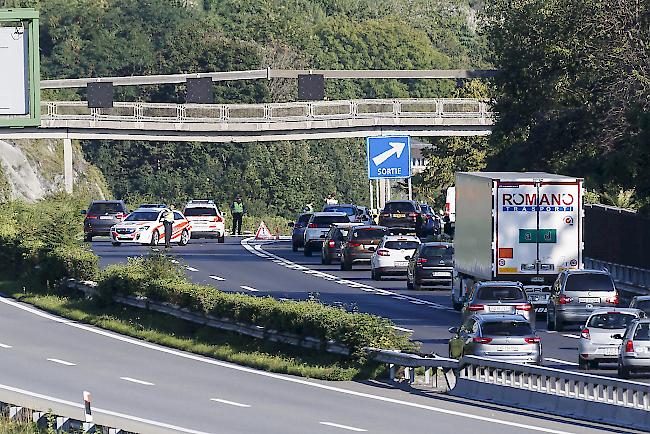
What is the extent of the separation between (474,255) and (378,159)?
3401 centimetres

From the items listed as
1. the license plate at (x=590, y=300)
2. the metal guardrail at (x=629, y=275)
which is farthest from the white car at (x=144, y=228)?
the license plate at (x=590, y=300)

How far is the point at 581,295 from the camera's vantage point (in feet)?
127

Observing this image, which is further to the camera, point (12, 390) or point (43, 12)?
point (43, 12)

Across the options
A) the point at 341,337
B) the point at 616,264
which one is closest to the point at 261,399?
the point at 341,337

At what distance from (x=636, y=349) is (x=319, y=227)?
3529 cm

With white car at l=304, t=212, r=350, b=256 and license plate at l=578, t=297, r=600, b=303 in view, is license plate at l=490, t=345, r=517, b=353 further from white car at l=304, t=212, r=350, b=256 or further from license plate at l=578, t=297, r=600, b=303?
white car at l=304, t=212, r=350, b=256

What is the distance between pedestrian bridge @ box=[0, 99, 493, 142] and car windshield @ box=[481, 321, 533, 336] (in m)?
52.1

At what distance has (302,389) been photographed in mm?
30453

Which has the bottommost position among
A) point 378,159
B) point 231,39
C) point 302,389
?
point 302,389

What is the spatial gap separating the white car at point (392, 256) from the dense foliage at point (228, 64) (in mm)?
63007

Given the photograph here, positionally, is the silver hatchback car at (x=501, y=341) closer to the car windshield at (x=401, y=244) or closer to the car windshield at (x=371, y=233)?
the car windshield at (x=401, y=244)

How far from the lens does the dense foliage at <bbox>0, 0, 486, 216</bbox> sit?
4675 inches

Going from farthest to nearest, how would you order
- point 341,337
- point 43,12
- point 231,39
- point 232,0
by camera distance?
point 232,0 → point 43,12 → point 231,39 → point 341,337

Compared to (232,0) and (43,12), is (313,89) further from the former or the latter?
(232,0)
